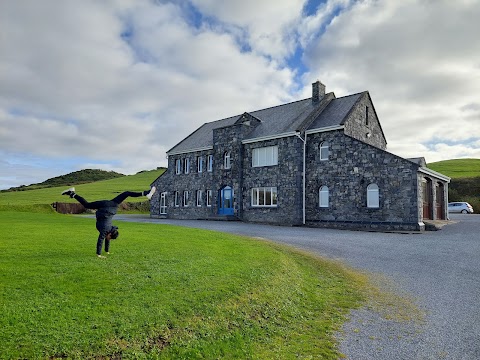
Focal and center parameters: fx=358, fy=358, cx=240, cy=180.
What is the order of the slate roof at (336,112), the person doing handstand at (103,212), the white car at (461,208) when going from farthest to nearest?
the white car at (461,208) < the slate roof at (336,112) < the person doing handstand at (103,212)

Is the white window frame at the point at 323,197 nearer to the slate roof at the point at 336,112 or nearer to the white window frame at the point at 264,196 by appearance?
the white window frame at the point at 264,196

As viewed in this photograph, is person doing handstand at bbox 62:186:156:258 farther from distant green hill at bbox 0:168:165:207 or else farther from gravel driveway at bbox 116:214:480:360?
distant green hill at bbox 0:168:165:207

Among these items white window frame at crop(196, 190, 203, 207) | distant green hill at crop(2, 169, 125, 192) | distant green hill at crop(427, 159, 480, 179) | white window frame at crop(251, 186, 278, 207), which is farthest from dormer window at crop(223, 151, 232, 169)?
distant green hill at crop(2, 169, 125, 192)

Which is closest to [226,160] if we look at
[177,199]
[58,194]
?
[177,199]

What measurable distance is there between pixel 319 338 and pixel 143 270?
4368mm

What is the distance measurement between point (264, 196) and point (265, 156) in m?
3.49

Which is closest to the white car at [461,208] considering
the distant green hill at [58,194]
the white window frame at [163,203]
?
the white window frame at [163,203]

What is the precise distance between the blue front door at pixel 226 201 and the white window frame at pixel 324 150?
9803 mm

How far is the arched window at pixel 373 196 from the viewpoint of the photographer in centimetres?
2420

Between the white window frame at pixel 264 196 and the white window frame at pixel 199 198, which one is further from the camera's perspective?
the white window frame at pixel 199 198

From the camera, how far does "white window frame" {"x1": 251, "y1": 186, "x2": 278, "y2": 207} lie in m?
30.2

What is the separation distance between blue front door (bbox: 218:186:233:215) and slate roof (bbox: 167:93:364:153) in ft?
17.1

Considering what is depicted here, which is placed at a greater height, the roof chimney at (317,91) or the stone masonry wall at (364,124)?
the roof chimney at (317,91)

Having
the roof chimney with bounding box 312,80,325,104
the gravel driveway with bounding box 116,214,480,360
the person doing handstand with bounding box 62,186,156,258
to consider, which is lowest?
the gravel driveway with bounding box 116,214,480,360
